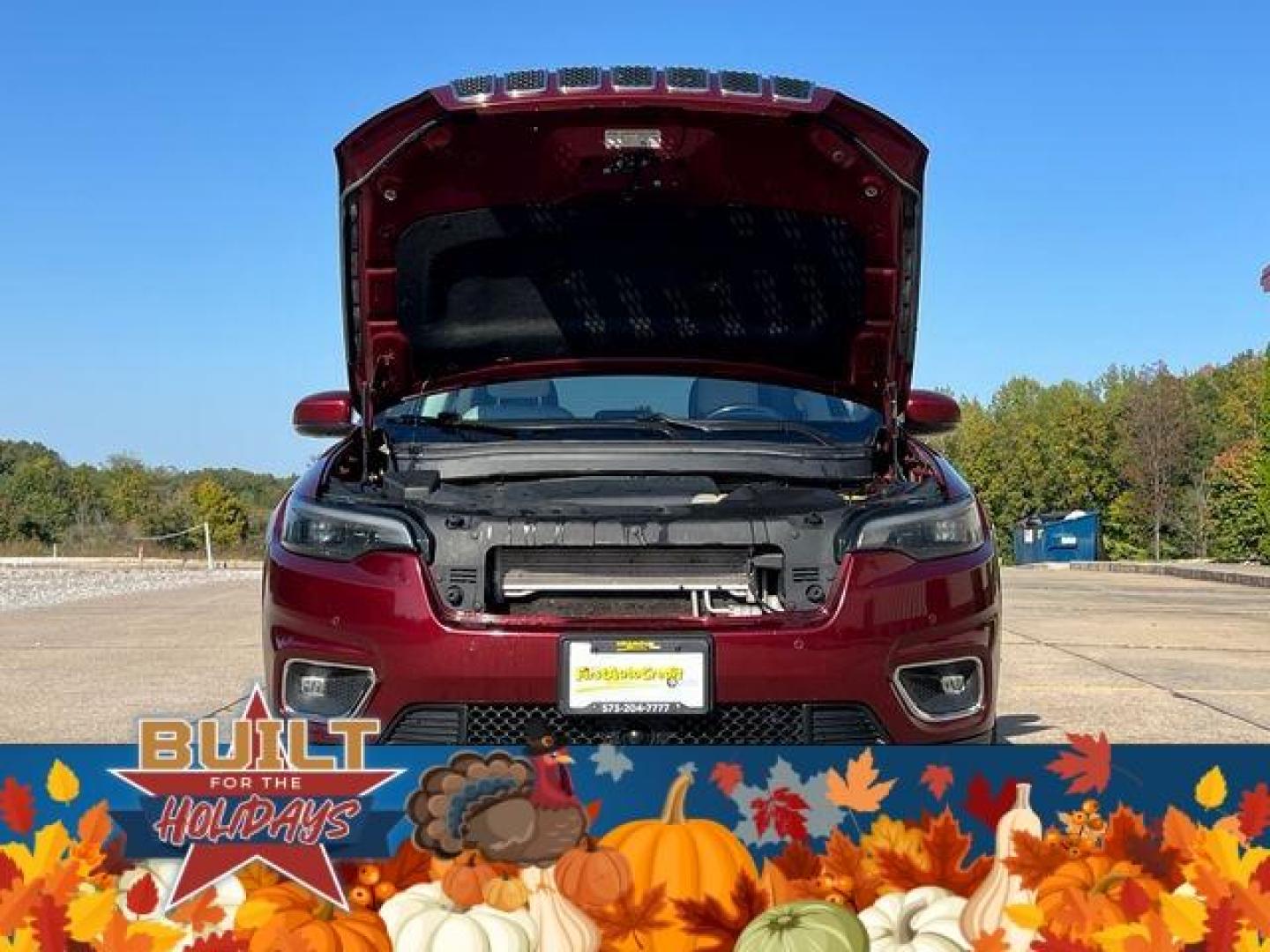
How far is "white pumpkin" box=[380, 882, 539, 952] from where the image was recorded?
1984 mm

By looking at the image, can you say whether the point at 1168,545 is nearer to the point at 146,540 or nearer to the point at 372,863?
the point at 146,540

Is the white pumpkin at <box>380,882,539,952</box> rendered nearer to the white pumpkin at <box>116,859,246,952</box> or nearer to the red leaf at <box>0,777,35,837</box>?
the white pumpkin at <box>116,859,246,952</box>

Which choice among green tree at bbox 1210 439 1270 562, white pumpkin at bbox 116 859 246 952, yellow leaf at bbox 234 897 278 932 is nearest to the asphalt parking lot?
white pumpkin at bbox 116 859 246 952

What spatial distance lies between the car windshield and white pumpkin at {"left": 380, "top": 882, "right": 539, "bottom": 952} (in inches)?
89.5

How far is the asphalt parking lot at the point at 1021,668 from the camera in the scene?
6.32 metres

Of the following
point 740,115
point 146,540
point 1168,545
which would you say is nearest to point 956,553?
point 740,115

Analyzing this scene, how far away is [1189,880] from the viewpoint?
6.66 ft

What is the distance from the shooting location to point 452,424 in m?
4.29

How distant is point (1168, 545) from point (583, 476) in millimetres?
71273

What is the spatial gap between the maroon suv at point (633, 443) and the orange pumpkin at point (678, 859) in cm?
95

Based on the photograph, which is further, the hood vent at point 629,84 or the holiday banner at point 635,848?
the hood vent at point 629,84

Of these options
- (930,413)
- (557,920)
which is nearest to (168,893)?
(557,920)

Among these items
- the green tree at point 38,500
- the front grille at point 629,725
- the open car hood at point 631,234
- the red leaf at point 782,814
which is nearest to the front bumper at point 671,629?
the front grille at point 629,725

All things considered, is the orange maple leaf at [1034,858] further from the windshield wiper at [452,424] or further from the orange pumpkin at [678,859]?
the windshield wiper at [452,424]
